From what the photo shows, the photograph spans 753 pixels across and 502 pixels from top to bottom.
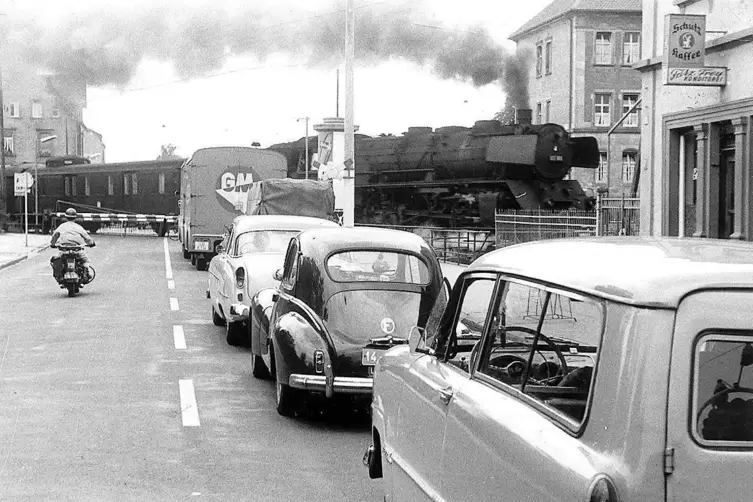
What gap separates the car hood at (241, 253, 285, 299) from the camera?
1313cm

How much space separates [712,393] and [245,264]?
10.8 metres

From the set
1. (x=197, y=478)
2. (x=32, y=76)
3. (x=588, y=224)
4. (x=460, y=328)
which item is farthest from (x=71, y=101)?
(x=460, y=328)

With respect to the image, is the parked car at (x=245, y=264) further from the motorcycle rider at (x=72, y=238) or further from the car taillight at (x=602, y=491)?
the car taillight at (x=602, y=491)

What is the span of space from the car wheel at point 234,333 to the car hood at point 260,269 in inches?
16.3

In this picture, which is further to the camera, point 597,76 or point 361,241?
point 597,76

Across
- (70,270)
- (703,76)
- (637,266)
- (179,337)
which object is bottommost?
(179,337)

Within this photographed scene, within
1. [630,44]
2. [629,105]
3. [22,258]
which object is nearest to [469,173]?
[22,258]

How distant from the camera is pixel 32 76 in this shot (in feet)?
110

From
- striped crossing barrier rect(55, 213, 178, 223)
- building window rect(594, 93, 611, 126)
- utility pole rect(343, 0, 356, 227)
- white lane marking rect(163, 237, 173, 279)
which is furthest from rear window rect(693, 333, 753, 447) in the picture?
building window rect(594, 93, 611, 126)

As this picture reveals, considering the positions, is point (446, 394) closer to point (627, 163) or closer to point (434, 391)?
point (434, 391)

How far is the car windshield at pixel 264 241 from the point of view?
1430 centimetres

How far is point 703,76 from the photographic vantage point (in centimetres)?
1603

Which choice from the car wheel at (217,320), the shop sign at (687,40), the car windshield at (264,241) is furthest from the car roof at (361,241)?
the shop sign at (687,40)

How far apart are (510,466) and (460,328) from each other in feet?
4.12
